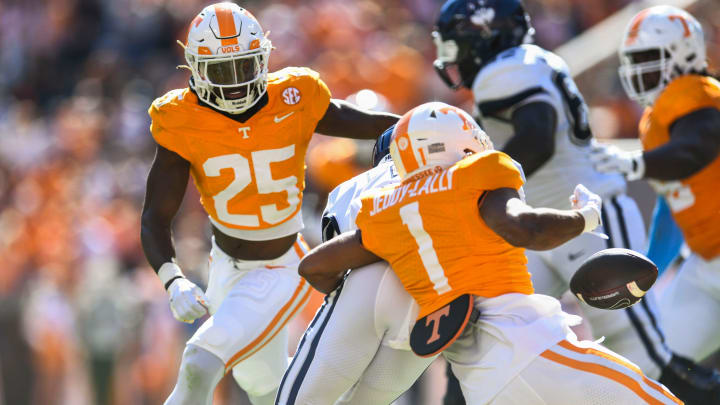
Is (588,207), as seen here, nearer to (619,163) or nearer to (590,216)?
(590,216)

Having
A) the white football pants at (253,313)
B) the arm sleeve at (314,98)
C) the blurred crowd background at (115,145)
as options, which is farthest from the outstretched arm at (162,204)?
the blurred crowd background at (115,145)

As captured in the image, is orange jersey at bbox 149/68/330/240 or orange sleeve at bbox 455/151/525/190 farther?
orange jersey at bbox 149/68/330/240

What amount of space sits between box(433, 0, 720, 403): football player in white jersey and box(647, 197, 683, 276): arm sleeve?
586 mm

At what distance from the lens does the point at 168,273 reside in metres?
4.47

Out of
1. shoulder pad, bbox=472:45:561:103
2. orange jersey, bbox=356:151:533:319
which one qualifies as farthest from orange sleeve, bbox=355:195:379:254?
shoulder pad, bbox=472:45:561:103

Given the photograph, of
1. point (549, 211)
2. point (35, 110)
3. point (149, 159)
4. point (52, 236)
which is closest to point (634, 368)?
point (549, 211)

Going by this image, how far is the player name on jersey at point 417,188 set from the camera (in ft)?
12.2

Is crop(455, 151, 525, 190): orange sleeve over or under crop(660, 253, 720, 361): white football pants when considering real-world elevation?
over

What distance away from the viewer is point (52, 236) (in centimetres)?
1042

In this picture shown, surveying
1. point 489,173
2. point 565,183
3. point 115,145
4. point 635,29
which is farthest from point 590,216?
point 115,145

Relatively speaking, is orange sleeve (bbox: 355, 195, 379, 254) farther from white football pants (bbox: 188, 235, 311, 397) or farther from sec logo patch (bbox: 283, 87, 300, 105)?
sec logo patch (bbox: 283, 87, 300, 105)

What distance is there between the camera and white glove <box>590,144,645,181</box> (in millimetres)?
5254

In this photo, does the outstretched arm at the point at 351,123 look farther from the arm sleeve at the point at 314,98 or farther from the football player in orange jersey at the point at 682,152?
the football player in orange jersey at the point at 682,152

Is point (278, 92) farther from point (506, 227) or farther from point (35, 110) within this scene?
point (35, 110)
